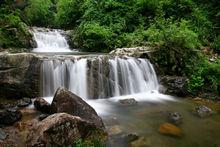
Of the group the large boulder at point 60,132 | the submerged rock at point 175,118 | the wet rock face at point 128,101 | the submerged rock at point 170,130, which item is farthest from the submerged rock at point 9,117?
the submerged rock at point 175,118

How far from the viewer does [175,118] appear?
350 inches

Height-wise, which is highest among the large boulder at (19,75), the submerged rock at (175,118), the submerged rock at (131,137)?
the large boulder at (19,75)

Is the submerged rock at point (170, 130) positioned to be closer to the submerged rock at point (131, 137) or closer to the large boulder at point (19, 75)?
the submerged rock at point (131, 137)

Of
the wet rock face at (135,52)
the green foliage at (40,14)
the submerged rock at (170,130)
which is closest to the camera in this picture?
the submerged rock at (170,130)

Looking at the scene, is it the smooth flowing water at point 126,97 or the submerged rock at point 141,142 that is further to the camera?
the smooth flowing water at point 126,97

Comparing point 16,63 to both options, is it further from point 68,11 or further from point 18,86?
point 68,11

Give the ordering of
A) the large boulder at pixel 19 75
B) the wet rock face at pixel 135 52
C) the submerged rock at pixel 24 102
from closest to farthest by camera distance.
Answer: the submerged rock at pixel 24 102
the large boulder at pixel 19 75
the wet rock face at pixel 135 52

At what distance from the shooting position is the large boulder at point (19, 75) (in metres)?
9.85

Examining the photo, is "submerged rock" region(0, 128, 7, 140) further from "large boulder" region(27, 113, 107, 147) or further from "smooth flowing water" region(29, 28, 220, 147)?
"smooth flowing water" region(29, 28, 220, 147)

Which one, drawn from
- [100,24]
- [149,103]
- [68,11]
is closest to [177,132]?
[149,103]

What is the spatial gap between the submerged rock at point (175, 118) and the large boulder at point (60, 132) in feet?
9.37

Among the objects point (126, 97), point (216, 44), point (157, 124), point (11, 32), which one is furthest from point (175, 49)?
point (11, 32)

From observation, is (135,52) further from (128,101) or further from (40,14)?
(40,14)

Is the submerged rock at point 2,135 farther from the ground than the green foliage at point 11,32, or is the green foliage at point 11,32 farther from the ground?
the green foliage at point 11,32
